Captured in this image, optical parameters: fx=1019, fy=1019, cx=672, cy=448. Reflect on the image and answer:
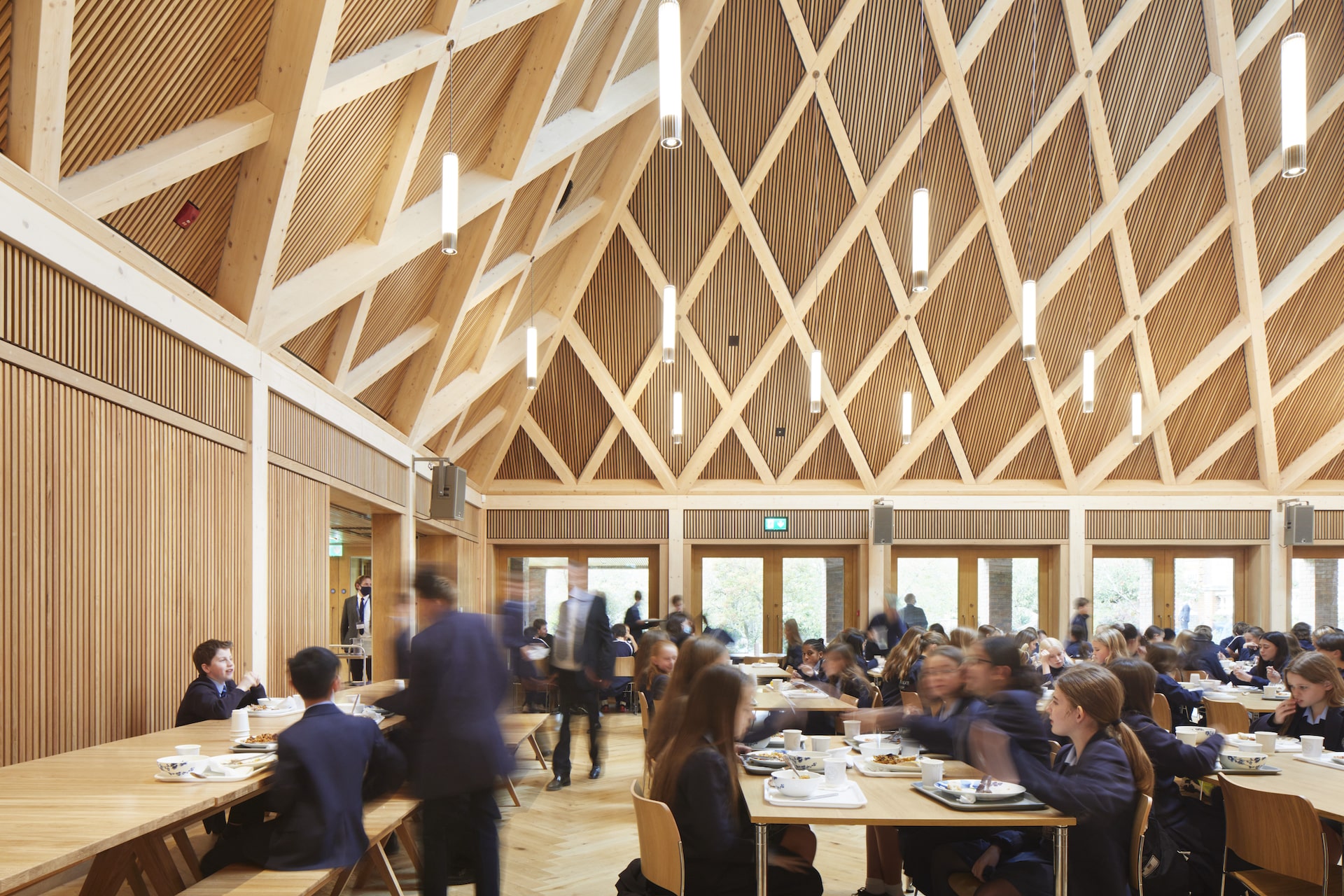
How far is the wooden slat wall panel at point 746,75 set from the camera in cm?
1020

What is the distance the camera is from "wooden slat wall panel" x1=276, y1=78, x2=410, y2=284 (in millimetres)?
5617

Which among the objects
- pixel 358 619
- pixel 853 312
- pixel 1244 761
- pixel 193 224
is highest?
pixel 853 312

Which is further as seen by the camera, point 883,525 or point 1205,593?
point 1205,593

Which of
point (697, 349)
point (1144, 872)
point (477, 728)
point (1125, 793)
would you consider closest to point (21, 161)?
point (477, 728)

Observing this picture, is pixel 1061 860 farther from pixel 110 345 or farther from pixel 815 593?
pixel 815 593

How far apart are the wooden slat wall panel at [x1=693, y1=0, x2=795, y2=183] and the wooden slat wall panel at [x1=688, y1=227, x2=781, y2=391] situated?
3.90ft

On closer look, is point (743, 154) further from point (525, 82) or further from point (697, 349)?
point (525, 82)

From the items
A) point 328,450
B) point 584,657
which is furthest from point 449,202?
point 584,657

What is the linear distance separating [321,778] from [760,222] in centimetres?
956

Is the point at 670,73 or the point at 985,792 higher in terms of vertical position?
the point at 670,73

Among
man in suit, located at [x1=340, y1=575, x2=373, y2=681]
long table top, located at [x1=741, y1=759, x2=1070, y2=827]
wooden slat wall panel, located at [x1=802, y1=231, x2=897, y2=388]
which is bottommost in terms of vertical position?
man in suit, located at [x1=340, y1=575, x2=373, y2=681]

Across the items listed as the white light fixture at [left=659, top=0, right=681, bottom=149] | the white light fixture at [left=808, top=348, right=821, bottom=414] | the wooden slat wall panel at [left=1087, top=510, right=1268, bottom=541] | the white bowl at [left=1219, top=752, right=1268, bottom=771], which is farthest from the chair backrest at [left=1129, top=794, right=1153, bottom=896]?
the wooden slat wall panel at [left=1087, top=510, right=1268, bottom=541]

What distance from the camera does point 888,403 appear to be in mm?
13438

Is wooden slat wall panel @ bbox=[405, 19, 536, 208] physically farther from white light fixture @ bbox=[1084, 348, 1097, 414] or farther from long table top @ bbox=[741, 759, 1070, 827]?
white light fixture @ bbox=[1084, 348, 1097, 414]
